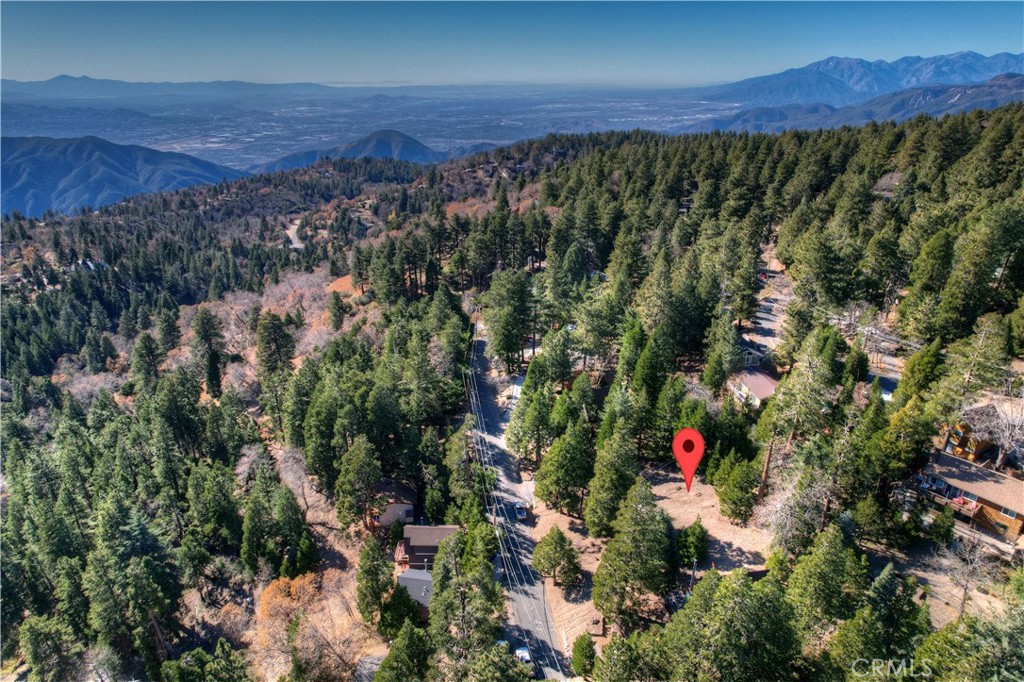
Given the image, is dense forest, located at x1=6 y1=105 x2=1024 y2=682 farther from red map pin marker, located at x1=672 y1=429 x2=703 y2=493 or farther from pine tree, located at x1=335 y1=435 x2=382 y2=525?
red map pin marker, located at x1=672 y1=429 x2=703 y2=493

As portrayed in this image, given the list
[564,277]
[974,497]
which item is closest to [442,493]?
[564,277]

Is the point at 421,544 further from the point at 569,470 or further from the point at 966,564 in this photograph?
the point at 966,564

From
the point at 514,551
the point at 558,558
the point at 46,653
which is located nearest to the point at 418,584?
the point at 514,551

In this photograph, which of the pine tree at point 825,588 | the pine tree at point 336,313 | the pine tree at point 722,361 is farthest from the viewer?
the pine tree at point 336,313

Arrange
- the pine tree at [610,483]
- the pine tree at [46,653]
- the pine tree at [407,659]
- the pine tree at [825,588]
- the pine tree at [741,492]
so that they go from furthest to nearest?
the pine tree at [46,653] < the pine tree at [610,483] < the pine tree at [741,492] < the pine tree at [407,659] < the pine tree at [825,588]

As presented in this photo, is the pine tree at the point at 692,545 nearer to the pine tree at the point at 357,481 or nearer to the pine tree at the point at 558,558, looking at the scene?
the pine tree at the point at 558,558

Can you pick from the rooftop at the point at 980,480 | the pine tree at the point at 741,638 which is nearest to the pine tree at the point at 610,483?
the pine tree at the point at 741,638
